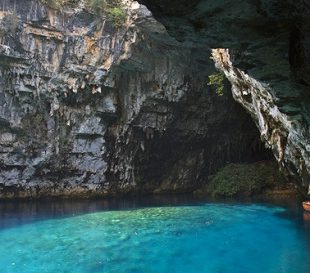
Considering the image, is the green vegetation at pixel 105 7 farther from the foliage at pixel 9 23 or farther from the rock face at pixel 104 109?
the foliage at pixel 9 23

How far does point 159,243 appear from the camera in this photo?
8953 millimetres

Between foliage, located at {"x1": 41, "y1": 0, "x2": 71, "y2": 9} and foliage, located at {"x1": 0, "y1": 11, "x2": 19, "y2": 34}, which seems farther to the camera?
foliage, located at {"x1": 41, "y1": 0, "x2": 71, "y2": 9}

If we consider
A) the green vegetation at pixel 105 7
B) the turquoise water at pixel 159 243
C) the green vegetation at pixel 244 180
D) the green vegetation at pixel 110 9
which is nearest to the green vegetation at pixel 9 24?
the green vegetation at pixel 105 7

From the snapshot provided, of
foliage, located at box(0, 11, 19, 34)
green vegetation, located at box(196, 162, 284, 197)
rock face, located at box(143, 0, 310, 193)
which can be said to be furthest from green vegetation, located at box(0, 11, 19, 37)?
rock face, located at box(143, 0, 310, 193)

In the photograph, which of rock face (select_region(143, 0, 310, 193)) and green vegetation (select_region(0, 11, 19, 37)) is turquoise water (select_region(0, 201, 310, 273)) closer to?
rock face (select_region(143, 0, 310, 193))

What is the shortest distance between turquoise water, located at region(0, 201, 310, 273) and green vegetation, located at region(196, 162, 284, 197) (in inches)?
210

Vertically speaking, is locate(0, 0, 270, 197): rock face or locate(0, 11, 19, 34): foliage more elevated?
locate(0, 11, 19, 34): foliage

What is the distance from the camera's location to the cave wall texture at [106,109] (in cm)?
1545

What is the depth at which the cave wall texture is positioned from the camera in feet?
50.7

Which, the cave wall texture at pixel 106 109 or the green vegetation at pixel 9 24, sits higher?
the green vegetation at pixel 9 24

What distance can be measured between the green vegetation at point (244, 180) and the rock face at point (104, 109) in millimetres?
1028

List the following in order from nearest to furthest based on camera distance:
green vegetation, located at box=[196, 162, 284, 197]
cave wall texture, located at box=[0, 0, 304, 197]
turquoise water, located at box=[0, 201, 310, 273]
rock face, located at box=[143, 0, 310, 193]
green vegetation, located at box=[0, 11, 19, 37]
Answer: rock face, located at box=[143, 0, 310, 193]
turquoise water, located at box=[0, 201, 310, 273]
green vegetation, located at box=[0, 11, 19, 37]
cave wall texture, located at box=[0, 0, 304, 197]
green vegetation, located at box=[196, 162, 284, 197]

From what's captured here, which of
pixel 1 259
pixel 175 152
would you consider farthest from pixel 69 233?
pixel 175 152

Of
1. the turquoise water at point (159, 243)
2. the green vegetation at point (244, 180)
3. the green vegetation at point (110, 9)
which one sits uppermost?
the green vegetation at point (110, 9)
